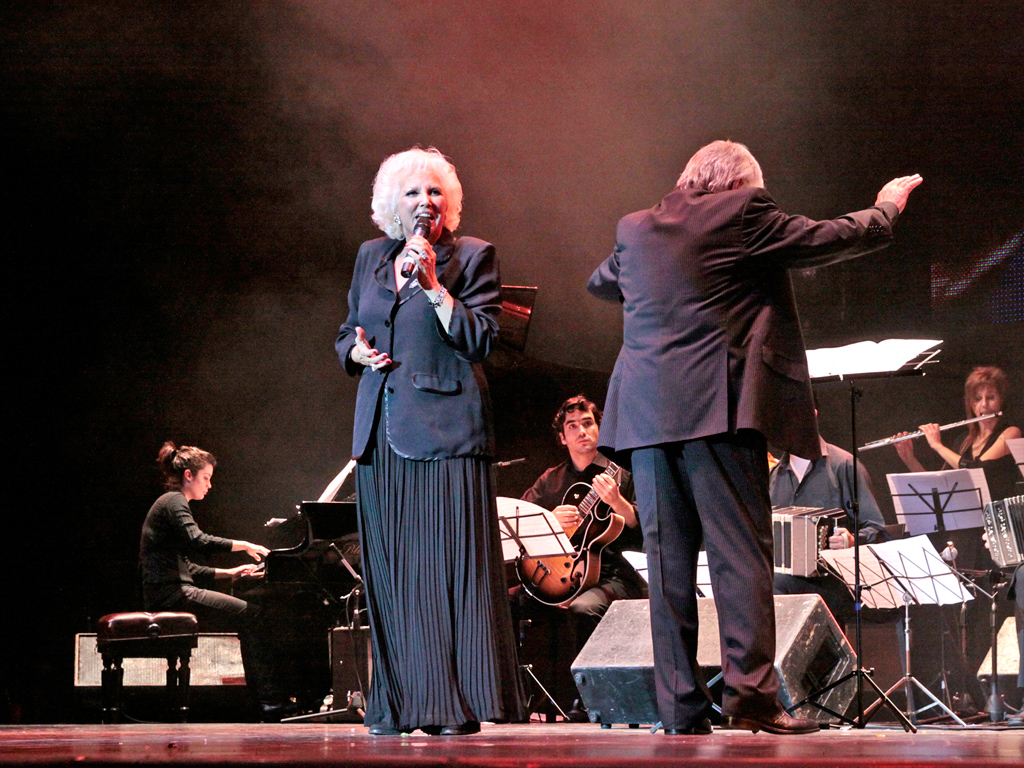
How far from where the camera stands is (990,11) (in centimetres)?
596

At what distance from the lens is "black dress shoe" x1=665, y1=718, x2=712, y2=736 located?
221cm

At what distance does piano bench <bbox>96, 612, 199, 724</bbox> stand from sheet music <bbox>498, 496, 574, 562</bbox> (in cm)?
186

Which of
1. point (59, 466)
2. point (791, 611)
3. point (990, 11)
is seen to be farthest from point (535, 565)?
point (990, 11)

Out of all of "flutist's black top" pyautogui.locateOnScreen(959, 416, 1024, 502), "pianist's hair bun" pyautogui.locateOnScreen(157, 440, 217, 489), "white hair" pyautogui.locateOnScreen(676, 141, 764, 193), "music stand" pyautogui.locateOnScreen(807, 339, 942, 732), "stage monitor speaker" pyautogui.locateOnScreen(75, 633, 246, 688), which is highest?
"white hair" pyautogui.locateOnScreen(676, 141, 764, 193)

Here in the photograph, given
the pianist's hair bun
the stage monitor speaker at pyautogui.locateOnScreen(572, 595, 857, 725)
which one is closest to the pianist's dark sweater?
the pianist's hair bun

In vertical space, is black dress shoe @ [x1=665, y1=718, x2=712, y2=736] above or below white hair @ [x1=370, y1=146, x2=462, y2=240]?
below

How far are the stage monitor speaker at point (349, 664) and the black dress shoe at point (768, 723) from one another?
134 inches

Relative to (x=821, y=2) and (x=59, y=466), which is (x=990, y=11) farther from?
(x=59, y=466)

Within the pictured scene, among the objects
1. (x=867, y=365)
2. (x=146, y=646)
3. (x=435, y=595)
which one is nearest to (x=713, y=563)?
(x=435, y=595)

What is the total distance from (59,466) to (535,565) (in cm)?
275

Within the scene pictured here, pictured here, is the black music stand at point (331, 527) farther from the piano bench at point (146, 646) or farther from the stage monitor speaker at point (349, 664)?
the piano bench at point (146, 646)

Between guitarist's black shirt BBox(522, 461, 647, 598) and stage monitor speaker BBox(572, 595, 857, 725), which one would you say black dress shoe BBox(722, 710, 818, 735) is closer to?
stage monitor speaker BBox(572, 595, 857, 725)

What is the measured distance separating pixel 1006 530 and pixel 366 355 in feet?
12.3

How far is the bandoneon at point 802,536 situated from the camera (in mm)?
4445
